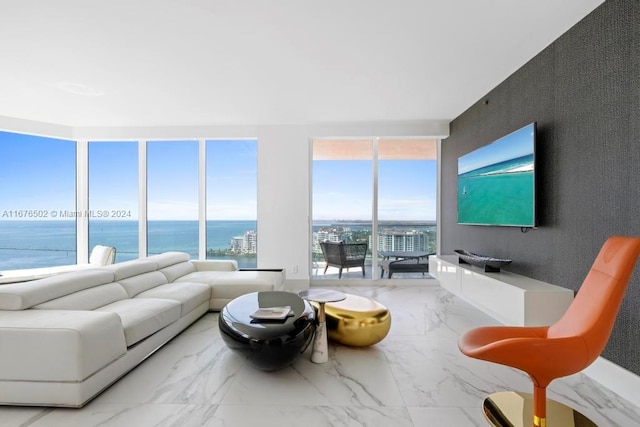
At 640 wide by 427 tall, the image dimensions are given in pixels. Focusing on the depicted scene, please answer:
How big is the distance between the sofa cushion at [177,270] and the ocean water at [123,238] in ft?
3.15

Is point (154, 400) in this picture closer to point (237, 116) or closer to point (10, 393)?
point (10, 393)

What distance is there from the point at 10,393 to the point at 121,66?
9.08 ft

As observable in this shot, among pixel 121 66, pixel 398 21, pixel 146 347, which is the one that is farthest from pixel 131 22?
pixel 146 347

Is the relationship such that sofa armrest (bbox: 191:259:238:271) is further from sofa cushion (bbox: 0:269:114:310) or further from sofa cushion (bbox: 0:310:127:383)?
sofa cushion (bbox: 0:310:127:383)

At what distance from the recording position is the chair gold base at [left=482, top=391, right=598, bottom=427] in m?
1.60

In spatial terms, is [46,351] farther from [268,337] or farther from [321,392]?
[321,392]

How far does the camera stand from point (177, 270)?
3.78m

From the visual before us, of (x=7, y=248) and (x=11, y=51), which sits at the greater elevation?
(x=11, y=51)

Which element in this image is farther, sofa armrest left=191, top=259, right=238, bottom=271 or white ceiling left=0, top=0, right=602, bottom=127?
sofa armrest left=191, top=259, right=238, bottom=271

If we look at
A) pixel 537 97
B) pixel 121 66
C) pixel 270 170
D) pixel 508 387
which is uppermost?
pixel 121 66

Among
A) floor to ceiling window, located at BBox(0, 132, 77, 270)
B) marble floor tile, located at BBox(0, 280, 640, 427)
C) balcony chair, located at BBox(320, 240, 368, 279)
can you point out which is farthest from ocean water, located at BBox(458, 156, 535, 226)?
floor to ceiling window, located at BBox(0, 132, 77, 270)

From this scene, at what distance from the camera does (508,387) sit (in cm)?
198

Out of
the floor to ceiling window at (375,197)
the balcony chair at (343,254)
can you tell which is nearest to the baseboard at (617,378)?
the floor to ceiling window at (375,197)

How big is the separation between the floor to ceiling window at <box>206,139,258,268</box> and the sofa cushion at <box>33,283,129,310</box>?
2.26m
